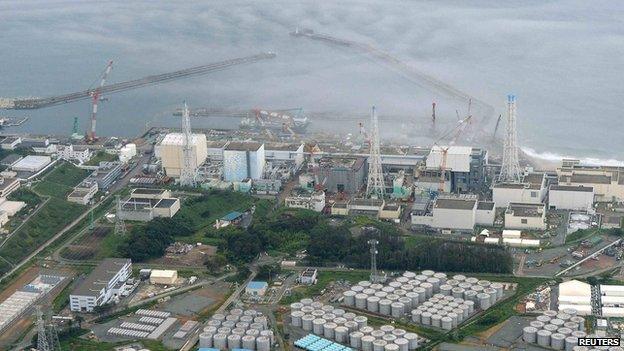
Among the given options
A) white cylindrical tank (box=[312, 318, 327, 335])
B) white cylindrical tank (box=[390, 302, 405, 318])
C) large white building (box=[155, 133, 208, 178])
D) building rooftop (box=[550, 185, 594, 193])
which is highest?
large white building (box=[155, 133, 208, 178])

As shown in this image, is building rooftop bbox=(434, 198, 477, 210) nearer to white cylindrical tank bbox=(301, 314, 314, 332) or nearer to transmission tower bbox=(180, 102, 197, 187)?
white cylindrical tank bbox=(301, 314, 314, 332)

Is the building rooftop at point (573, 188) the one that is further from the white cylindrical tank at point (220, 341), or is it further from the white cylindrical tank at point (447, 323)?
the white cylindrical tank at point (220, 341)

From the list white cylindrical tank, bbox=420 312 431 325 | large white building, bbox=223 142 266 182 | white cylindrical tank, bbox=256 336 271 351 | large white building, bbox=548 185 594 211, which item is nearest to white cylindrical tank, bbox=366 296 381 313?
white cylindrical tank, bbox=420 312 431 325

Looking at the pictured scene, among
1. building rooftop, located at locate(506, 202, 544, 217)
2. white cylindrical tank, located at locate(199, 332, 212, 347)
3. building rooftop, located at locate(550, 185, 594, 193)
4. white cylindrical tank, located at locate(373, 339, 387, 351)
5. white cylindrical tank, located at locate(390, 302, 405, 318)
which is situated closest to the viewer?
white cylindrical tank, located at locate(373, 339, 387, 351)

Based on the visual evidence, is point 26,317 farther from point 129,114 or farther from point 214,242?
point 129,114

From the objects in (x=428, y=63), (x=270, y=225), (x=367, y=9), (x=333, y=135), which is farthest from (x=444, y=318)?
(x=367, y=9)

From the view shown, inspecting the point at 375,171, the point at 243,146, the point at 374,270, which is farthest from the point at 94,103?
the point at 374,270
